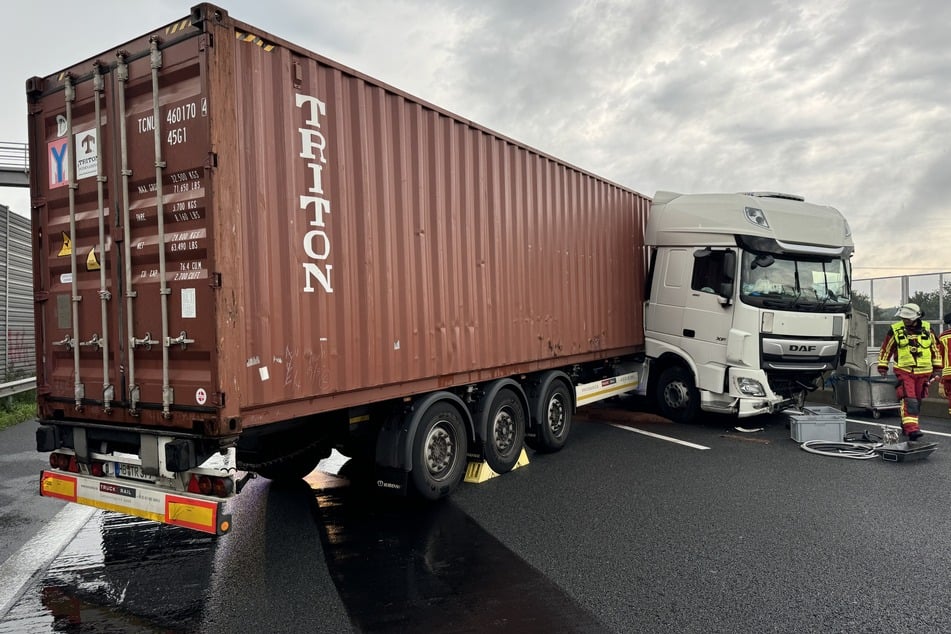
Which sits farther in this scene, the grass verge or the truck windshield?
the grass verge

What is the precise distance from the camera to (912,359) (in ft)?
25.6

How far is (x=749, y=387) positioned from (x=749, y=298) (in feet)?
3.76

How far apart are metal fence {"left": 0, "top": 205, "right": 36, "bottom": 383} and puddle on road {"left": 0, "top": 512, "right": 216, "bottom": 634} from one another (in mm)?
8861

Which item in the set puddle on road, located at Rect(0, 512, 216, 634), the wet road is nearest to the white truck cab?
the wet road

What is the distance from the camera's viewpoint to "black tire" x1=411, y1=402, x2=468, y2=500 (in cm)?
516

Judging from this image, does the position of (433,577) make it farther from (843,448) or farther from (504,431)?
(843,448)

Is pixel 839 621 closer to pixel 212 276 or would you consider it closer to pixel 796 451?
pixel 212 276

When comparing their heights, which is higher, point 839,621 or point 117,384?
point 117,384

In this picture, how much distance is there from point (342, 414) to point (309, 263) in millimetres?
1415

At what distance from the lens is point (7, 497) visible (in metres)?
5.78

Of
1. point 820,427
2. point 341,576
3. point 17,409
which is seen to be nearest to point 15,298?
point 17,409

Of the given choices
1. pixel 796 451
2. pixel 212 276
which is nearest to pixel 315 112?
pixel 212 276

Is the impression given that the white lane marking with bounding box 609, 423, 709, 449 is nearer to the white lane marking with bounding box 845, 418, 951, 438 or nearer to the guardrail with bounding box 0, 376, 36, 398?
the white lane marking with bounding box 845, 418, 951, 438

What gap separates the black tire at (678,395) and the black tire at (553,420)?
224cm
